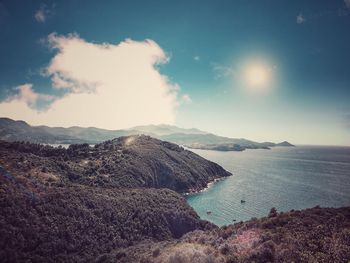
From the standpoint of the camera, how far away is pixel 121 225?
63.4 meters

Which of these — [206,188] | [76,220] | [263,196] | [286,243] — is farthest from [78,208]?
[263,196]

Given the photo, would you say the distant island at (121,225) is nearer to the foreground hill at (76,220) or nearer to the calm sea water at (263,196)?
the foreground hill at (76,220)

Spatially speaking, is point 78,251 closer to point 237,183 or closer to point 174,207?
point 174,207

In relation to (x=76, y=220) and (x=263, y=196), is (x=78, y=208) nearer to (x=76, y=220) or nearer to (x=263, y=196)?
(x=76, y=220)

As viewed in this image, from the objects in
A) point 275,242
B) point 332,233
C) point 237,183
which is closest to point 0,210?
point 275,242

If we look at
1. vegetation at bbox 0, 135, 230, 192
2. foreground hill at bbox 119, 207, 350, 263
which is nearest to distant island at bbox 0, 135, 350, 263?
foreground hill at bbox 119, 207, 350, 263

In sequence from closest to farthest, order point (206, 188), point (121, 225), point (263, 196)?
point (121, 225)
point (263, 196)
point (206, 188)

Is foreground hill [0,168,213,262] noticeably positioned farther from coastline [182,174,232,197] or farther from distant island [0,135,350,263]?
coastline [182,174,232,197]

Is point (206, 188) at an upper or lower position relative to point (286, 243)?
lower

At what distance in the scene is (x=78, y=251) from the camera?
2003 inches

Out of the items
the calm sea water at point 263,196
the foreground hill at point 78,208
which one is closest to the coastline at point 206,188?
the calm sea water at point 263,196

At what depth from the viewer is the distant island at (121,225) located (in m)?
31.6

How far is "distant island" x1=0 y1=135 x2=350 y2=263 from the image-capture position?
31609 millimetres

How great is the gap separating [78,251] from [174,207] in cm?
3481
